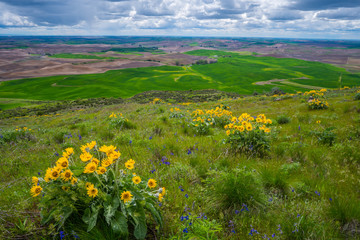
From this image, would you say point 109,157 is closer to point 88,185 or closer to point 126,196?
point 88,185

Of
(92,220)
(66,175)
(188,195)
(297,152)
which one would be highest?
(66,175)

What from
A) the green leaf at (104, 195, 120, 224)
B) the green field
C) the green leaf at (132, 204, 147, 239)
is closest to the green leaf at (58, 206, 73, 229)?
the green leaf at (104, 195, 120, 224)

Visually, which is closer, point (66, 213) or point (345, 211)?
point (66, 213)

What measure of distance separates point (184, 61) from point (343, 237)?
15092 cm

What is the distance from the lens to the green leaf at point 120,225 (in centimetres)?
195

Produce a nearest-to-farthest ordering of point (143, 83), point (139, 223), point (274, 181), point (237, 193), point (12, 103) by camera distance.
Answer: point (139, 223), point (237, 193), point (274, 181), point (12, 103), point (143, 83)

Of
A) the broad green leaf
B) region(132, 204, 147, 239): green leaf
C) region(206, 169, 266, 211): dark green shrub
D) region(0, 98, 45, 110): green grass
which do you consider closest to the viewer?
the broad green leaf

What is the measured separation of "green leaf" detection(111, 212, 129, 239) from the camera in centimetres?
195

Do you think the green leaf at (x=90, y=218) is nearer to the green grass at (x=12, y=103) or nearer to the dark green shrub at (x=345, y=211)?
the dark green shrub at (x=345, y=211)

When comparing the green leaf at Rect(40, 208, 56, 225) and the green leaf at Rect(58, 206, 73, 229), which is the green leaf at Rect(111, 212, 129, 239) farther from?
the green leaf at Rect(40, 208, 56, 225)

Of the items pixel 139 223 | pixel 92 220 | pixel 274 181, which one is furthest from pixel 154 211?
pixel 274 181

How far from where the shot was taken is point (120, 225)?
1.98 metres

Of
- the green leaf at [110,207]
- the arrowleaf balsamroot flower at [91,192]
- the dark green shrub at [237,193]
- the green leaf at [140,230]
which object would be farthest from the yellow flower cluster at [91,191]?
the dark green shrub at [237,193]

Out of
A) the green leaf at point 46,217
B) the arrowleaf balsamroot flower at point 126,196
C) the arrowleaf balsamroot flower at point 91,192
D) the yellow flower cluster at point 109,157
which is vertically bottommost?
the green leaf at point 46,217
